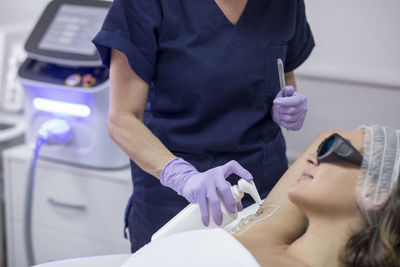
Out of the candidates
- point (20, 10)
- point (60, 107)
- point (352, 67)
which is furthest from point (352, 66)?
point (20, 10)

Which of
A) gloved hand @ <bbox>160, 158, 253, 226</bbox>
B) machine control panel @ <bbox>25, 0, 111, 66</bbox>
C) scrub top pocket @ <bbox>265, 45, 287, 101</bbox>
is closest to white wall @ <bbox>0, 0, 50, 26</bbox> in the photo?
machine control panel @ <bbox>25, 0, 111, 66</bbox>

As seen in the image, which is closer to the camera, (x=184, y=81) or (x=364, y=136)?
(x=364, y=136)

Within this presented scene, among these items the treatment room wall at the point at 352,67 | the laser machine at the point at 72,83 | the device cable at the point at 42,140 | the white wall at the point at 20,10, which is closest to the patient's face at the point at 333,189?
the treatment room wall at the point at 352,67

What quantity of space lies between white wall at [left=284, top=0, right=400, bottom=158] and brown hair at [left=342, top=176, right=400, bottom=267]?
3.02ft

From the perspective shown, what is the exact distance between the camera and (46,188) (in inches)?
87.5

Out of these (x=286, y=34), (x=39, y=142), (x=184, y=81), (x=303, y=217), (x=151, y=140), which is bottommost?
(x=39, y=142)

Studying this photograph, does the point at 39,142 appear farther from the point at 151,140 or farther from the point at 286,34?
the point at 286,34

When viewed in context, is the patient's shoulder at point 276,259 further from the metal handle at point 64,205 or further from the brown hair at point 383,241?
the metal handle at point 64,205

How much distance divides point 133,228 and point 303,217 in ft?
1.54

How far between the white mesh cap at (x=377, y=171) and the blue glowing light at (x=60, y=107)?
1.19 meters

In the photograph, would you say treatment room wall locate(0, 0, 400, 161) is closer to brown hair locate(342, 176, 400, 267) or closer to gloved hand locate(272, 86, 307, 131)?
gloved hand locate(272, 86, 307, 131)

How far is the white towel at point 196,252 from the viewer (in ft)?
3.60

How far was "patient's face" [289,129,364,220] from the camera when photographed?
3.88ft

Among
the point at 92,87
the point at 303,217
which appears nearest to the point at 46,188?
the point at 92,87
